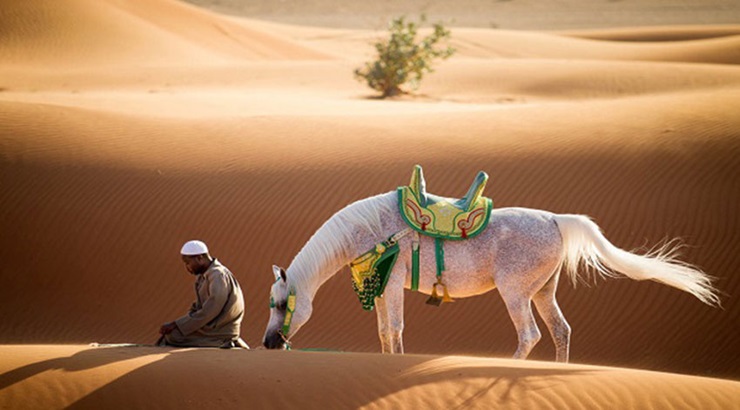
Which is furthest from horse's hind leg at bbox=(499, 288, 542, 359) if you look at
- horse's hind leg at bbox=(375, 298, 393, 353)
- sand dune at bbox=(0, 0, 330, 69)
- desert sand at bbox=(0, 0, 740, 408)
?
sand dune at bbox=(0, 0, 330, 69)

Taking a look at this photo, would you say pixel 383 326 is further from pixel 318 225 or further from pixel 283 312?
pixel 318 225

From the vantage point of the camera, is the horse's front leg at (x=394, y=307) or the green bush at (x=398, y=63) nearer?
the horse's front leg at (x=394, y=307)

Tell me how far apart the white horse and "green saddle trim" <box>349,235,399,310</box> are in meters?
0.07

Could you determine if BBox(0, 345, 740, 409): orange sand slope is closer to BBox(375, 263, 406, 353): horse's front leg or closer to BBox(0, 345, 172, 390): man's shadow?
BBox(0, 345, 172, 390): man's shadow

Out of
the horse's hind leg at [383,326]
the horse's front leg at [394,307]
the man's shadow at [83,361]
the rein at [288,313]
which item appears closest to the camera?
the man's shadow at [83,361]

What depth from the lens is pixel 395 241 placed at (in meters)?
9.28

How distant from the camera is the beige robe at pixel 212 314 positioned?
351 inches

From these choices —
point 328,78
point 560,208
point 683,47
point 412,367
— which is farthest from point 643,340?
point 683,47

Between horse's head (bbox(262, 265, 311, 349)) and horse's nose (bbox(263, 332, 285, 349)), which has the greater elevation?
horse's head (bbox(262, 265, 311, 349))

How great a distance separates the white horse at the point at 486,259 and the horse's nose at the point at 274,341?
5.0 inches

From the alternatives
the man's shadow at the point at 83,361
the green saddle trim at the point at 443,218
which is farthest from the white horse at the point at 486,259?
the man's shadow at the point at 83,361

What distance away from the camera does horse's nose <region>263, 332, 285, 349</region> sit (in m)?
9.07

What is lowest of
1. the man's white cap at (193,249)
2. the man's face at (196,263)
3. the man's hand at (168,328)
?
the man's hand at (168,328)

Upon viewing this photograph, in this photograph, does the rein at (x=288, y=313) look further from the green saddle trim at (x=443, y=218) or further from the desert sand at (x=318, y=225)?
the green saddle trim at (x=443, y=218)
